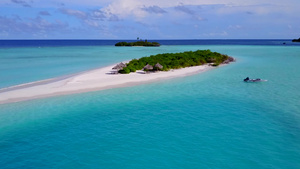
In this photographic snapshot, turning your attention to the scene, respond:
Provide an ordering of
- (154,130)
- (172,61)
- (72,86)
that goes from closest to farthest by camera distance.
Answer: (154,130) < (72,86) < (172,61)

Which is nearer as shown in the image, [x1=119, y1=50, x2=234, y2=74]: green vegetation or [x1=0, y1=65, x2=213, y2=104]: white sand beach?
[x1=0, y1=65, x2=213, y2=104]: white sand beach

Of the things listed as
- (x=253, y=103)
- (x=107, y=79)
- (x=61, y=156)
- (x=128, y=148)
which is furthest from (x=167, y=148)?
(x=107, y=79)

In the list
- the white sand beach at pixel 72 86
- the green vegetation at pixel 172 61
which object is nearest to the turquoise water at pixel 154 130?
the white sand beach at pixel 72 86

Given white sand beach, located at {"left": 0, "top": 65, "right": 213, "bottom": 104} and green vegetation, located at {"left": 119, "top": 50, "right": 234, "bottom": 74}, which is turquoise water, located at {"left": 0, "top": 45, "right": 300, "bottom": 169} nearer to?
white sand beach, located at {"left": 0, "top": 65, "right": 213, "bottom": 104}

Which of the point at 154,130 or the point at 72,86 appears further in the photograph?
the point at 72,86

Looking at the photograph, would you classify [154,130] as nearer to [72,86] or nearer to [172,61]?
[72,86]

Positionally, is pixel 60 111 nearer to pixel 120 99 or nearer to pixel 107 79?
pixel 120 99

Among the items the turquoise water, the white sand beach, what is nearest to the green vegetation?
the white sand beach

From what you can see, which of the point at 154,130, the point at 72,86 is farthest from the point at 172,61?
the point at 154,130

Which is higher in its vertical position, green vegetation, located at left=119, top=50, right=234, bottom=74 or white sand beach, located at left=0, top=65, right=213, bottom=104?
green vegetation, located at left=119, top=50, right=234, bottom=74

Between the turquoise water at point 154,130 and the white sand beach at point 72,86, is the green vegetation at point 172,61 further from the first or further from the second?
the turquoise water at point 154,130

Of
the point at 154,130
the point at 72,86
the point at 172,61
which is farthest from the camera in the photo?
the point at 172,61
